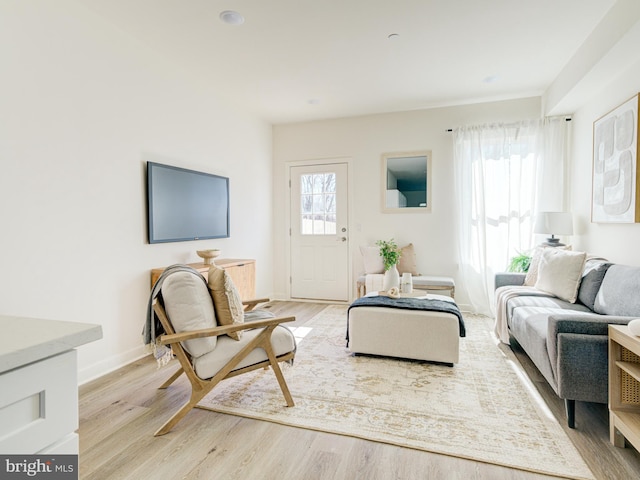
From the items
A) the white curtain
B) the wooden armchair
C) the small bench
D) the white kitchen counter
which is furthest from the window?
the white kitchen counter

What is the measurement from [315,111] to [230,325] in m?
3.71

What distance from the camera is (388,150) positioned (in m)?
5.03

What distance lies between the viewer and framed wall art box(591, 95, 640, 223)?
2.70 m

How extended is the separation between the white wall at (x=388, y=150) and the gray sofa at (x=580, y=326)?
70.0 inches

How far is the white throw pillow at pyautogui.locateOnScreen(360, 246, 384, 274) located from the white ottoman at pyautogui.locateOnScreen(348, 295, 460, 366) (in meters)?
1.76

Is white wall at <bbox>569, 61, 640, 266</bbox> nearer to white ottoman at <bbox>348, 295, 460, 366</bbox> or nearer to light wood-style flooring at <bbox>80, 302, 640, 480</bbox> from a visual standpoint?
light wood-style flooring at <bbox>80, 302, 640, 480</bbox>

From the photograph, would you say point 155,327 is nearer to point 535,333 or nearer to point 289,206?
point 535,333

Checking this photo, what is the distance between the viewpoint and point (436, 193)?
190 inches

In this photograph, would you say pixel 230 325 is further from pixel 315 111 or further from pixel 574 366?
pixel 315 111

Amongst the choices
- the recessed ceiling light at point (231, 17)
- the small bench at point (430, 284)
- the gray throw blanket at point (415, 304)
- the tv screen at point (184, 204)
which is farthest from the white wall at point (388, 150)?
the recessed ceiling light at point (231, 17)

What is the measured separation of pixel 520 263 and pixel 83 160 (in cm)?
451

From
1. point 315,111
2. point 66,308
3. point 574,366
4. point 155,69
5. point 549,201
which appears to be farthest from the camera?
point 315,111

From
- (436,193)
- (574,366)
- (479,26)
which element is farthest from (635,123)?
(436,193)

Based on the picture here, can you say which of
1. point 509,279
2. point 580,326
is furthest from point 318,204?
point 580,326
